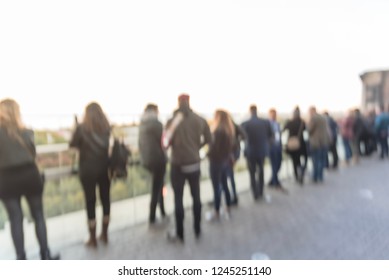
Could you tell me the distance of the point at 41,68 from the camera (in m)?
2.03

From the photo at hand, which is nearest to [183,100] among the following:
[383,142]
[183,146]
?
[183,146]

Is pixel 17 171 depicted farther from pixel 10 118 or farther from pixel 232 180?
pixel 232 180

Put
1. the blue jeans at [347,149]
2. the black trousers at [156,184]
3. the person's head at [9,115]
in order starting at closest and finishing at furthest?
the person's head at [9,115], the black trousers at [156,184], the blue jeans at [347,149]

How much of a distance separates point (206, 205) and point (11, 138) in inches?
76.7

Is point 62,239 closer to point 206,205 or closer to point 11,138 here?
point 11,138

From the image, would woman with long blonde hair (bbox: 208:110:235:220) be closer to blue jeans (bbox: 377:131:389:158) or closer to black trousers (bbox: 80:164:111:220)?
black trousers (bbox: 80:164:111:220)

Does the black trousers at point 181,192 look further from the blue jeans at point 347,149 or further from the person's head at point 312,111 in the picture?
the blue jeans at point 347,149

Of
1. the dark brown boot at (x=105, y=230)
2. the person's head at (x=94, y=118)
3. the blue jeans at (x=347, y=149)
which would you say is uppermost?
the person's head at (x=94, y=118)

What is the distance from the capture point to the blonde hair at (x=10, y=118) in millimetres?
→ 1915

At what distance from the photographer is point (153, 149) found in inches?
106

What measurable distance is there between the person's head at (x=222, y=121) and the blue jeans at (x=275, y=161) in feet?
4.28

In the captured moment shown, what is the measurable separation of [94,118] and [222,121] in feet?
3.57

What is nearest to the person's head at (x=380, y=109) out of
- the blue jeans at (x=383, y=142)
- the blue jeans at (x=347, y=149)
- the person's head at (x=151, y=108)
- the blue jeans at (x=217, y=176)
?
the blue jeans at (x=383, y=142)

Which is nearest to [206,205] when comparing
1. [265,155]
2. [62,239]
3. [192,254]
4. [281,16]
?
[265,155]
